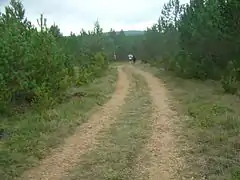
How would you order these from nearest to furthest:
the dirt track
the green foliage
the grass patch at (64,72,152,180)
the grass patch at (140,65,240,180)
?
1. the grass patch at (64,72,152,180)
2. the grass patch at (140,65,240,180)
3. the dirt track
4. the green foliage

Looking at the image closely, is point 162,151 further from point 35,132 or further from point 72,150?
point 35,132

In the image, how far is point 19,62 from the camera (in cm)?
1617

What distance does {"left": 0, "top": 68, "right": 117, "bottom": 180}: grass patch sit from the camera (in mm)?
9672

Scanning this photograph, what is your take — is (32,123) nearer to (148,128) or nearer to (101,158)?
(148,128)

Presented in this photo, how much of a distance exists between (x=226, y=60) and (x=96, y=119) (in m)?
11.1

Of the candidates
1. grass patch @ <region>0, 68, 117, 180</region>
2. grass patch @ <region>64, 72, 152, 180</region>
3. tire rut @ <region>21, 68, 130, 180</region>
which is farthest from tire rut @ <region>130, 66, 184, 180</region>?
grass patch @ <region>0, 68, 117, 180</region>

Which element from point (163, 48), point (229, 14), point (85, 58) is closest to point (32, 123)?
point (229, 14)

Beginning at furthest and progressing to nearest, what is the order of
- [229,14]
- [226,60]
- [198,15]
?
[198,15] → [226,60] → [229,14]

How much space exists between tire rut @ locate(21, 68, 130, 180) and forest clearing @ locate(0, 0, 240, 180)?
0.08 ft

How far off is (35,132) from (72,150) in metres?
2.02

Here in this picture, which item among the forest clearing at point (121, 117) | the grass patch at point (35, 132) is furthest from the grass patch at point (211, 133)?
the grass patch at point (35, 132)

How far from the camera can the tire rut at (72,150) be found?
9020mm

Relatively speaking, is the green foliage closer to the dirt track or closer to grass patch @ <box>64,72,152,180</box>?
the dirt track

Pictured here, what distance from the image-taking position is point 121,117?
15406 millimetres
